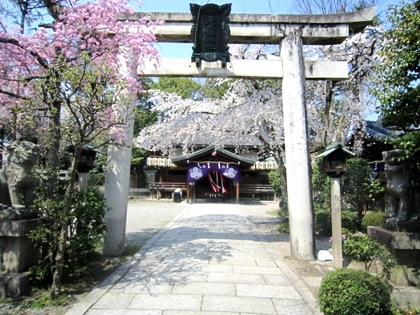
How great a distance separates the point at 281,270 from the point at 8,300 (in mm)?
4761

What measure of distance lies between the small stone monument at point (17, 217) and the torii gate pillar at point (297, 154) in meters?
5.31

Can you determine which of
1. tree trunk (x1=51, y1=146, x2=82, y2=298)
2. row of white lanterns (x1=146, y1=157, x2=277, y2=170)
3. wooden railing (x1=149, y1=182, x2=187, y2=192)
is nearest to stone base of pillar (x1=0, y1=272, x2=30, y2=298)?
tree trunk (x1=51, y1=146, x2=82, y2=298)

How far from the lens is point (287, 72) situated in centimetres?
781

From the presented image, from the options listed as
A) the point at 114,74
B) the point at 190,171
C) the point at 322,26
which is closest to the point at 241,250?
the point at 114,74

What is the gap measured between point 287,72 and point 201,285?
5.30 m

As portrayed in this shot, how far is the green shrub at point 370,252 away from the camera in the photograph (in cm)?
475

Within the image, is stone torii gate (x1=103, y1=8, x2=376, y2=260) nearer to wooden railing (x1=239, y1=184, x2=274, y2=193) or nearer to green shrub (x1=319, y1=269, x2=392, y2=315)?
green shrub (x1=319, y1=269, x2=392, y2=315)

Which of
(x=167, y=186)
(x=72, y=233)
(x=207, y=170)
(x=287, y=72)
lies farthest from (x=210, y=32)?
(x=167, y=186)

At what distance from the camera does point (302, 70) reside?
7.79m

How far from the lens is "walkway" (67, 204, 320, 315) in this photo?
14.8 feet

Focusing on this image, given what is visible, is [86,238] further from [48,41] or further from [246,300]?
[48,41]

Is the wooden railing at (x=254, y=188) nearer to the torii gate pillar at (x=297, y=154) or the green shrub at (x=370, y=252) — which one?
the torii gate pillar at (x=297, y=154)

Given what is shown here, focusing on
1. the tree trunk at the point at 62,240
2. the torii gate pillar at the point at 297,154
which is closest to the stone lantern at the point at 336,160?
the torii gate pillar at the point at 297,154

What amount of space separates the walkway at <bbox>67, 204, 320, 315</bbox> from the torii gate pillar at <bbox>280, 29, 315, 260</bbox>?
73 centimetres
